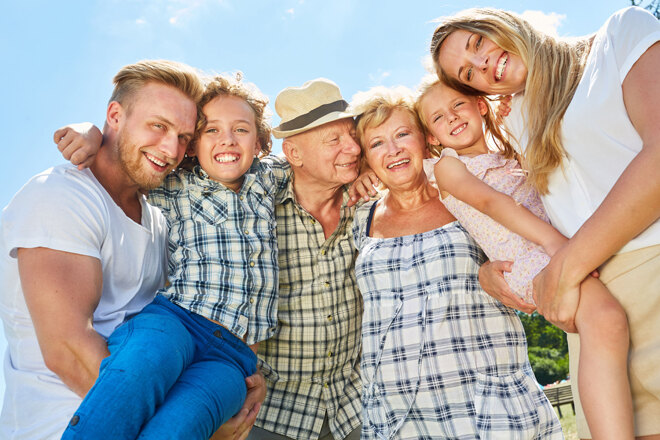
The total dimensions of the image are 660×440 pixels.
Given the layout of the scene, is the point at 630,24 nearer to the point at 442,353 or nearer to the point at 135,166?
the point at 442,353

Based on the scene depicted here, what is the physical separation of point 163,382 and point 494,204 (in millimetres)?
1930

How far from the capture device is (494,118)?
3.47 metres

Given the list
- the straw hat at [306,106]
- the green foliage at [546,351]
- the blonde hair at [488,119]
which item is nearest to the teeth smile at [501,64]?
the blonde hair at [488,119]

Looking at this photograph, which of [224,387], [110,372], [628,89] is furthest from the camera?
[224,387]

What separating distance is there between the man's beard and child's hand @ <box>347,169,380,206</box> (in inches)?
53.7

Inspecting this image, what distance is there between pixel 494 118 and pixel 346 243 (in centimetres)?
136

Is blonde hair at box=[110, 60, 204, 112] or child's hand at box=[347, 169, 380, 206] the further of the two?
child's hand at box=[347, 169, 380, 206]

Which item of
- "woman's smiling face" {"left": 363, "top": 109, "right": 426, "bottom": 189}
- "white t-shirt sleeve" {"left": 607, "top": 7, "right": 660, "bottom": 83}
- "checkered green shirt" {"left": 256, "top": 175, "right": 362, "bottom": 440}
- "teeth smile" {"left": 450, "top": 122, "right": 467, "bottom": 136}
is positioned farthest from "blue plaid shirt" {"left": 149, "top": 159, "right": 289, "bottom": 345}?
"white t-shirt sleeve" {"left": 607, "top": 7, "right": 660, "bottom": 83}

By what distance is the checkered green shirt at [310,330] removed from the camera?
3725mm

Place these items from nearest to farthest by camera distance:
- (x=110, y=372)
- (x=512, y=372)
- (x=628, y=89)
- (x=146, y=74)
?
(x=628, y=89) < (x=110, y=372) < (x=512, y=372) < (x=146, y=74)

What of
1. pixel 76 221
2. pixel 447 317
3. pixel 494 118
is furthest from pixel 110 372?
pixel 494 118

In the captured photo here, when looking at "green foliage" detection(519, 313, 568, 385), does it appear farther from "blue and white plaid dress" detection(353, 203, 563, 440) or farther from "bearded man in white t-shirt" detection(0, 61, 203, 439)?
"bearded man in white t-shirt" detection(0, 61, 203, 439)

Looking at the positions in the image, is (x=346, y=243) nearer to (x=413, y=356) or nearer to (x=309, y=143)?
(x=309, y=143)

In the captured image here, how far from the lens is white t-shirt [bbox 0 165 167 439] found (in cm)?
267
